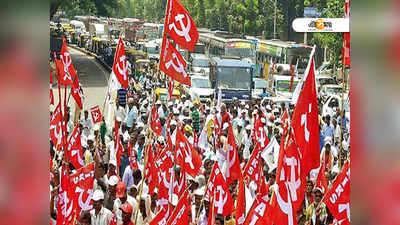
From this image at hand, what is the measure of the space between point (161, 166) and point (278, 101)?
13.4 metres

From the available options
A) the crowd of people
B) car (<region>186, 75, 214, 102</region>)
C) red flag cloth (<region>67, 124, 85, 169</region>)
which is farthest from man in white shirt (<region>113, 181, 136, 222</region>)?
car (<region>186, 75, 214, 102</region>)

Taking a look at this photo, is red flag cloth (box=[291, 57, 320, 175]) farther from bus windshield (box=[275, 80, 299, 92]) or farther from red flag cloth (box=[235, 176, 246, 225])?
bus windshield (box=[275, 80, 299, 92])

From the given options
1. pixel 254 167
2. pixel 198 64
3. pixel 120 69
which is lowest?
pixel 254 167

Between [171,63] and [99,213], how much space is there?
1.58 m

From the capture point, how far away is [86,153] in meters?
8.64

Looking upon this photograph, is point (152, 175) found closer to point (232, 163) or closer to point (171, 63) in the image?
point (232, 163)

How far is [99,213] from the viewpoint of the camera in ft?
18.5

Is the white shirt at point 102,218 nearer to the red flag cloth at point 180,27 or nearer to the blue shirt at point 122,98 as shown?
the red flag cloth at point 180,27

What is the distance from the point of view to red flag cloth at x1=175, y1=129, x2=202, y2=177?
7.32 meters

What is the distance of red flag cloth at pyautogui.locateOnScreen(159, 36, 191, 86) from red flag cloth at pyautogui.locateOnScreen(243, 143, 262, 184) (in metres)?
1.13

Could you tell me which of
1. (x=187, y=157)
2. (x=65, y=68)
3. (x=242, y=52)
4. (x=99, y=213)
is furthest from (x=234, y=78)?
(x=99, y=213)
